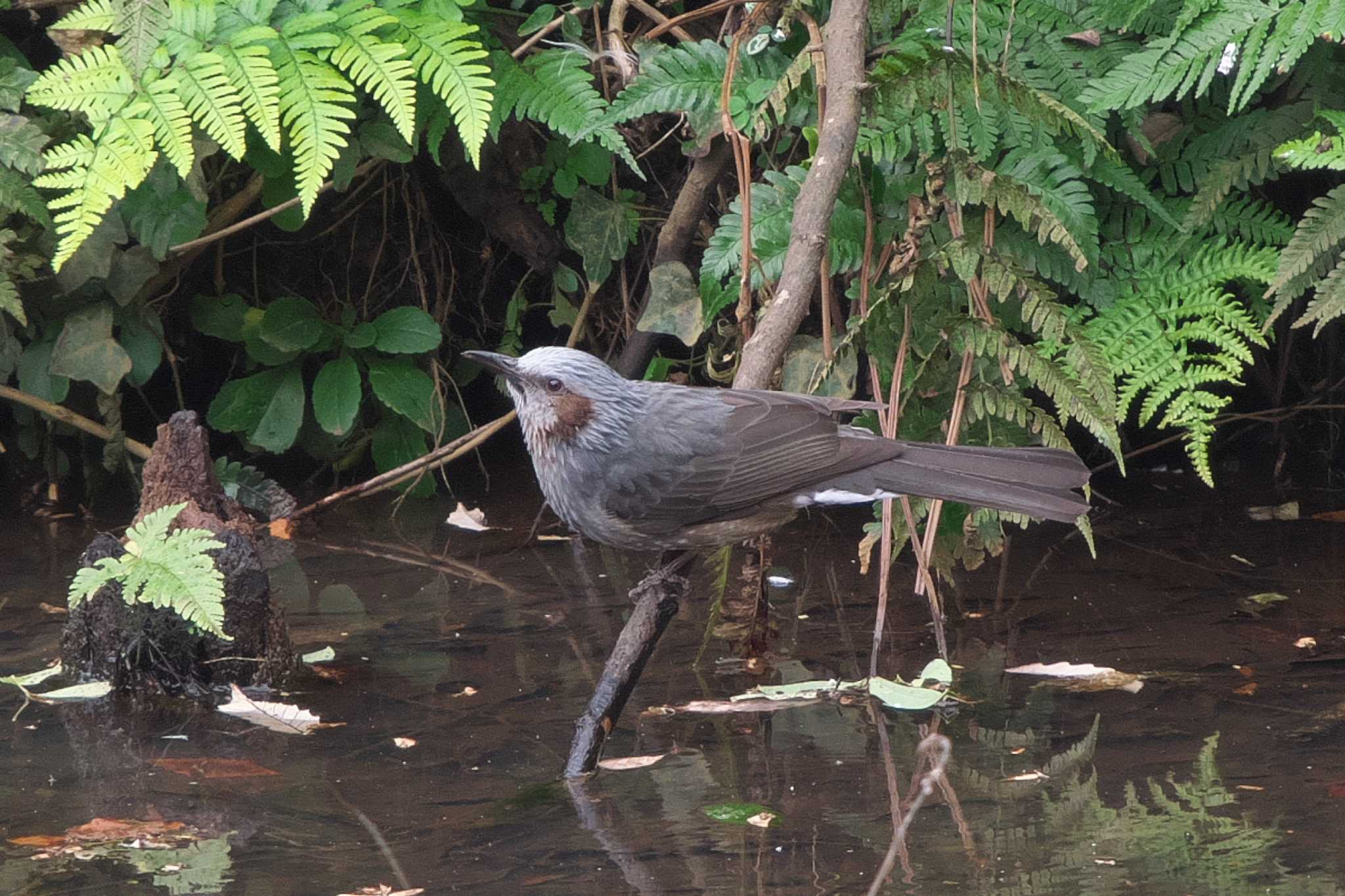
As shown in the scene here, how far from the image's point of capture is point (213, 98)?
406cm

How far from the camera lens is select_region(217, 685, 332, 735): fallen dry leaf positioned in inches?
144

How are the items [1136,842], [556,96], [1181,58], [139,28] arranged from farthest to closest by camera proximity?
1. [556,96]
2. [139,28]
3. [1181,58]
4. [1136,842]

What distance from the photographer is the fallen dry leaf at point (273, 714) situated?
Result: 367 centimetres

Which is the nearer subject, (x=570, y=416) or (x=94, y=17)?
(x=570, y=416)

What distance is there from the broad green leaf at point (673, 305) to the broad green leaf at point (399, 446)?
125 centimetres

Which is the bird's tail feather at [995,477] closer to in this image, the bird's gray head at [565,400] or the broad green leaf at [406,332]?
the bird's gray head at [565,400]

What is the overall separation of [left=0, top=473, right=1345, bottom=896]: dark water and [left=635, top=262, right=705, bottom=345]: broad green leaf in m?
0.84

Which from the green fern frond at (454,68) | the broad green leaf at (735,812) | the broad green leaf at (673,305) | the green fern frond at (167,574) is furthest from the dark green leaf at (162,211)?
the broad green leaf at (735,812)

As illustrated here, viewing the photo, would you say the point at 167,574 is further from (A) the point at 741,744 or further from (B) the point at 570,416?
(A) the point at 741,744

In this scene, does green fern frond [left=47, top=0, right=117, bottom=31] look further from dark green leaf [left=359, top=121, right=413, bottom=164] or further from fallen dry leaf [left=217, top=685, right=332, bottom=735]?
fallen dry leaf [left=217, top=685, right=332, bottom=735]

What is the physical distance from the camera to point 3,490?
5.75 metres

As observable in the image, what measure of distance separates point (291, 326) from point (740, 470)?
2.47 meters

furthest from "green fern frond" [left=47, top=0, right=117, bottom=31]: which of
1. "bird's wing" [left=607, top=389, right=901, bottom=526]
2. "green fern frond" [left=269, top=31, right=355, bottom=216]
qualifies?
"bird's wing" [left=607, top=389, right=901, bottom=526]

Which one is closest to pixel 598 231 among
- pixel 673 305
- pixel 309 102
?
pixel 673 305
